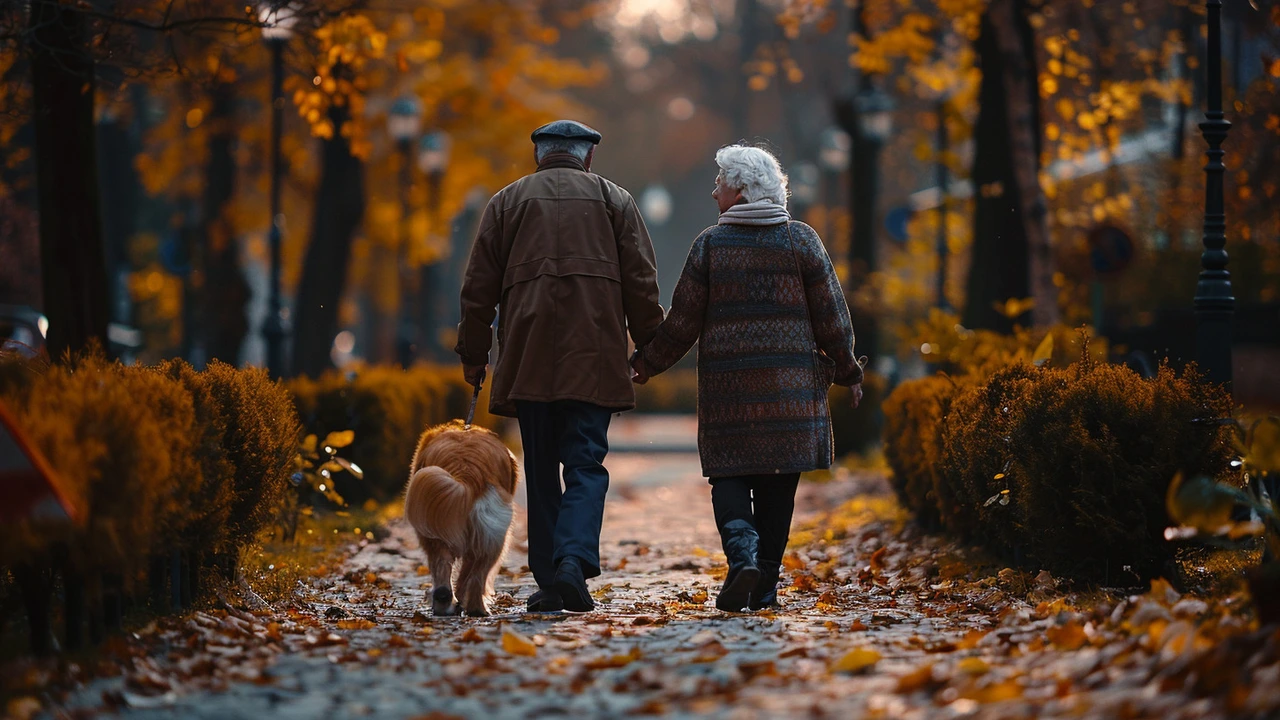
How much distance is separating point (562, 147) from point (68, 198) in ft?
12.1

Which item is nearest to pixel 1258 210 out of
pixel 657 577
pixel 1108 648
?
pixel 657 577

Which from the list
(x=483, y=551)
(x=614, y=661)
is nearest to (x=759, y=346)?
(x=483, y=551)

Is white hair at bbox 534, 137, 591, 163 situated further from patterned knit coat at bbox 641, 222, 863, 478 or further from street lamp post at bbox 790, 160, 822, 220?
street lamp post at bbox 790, 160, 822, 220

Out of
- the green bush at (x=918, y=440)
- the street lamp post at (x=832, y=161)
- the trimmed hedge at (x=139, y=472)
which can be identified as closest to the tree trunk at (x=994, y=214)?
the green bush at (x=918, y=440)

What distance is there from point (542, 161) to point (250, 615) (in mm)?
2429

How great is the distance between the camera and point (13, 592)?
6.19m

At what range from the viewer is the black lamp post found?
27.7ft

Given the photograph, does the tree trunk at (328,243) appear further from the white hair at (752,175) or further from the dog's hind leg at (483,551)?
the white hair at (752,175)

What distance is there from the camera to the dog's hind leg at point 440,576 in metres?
7.14

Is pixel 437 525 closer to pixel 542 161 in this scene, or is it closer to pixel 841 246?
pixel 542 161

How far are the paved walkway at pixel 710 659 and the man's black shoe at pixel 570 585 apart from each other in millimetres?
88

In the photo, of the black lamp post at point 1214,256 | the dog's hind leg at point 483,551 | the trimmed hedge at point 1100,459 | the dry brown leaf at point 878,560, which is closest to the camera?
the trimmed hedge at point 1100,459

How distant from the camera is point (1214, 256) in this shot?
337 inches

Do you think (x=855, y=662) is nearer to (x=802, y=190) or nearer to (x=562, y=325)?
(x=562, y=325)
